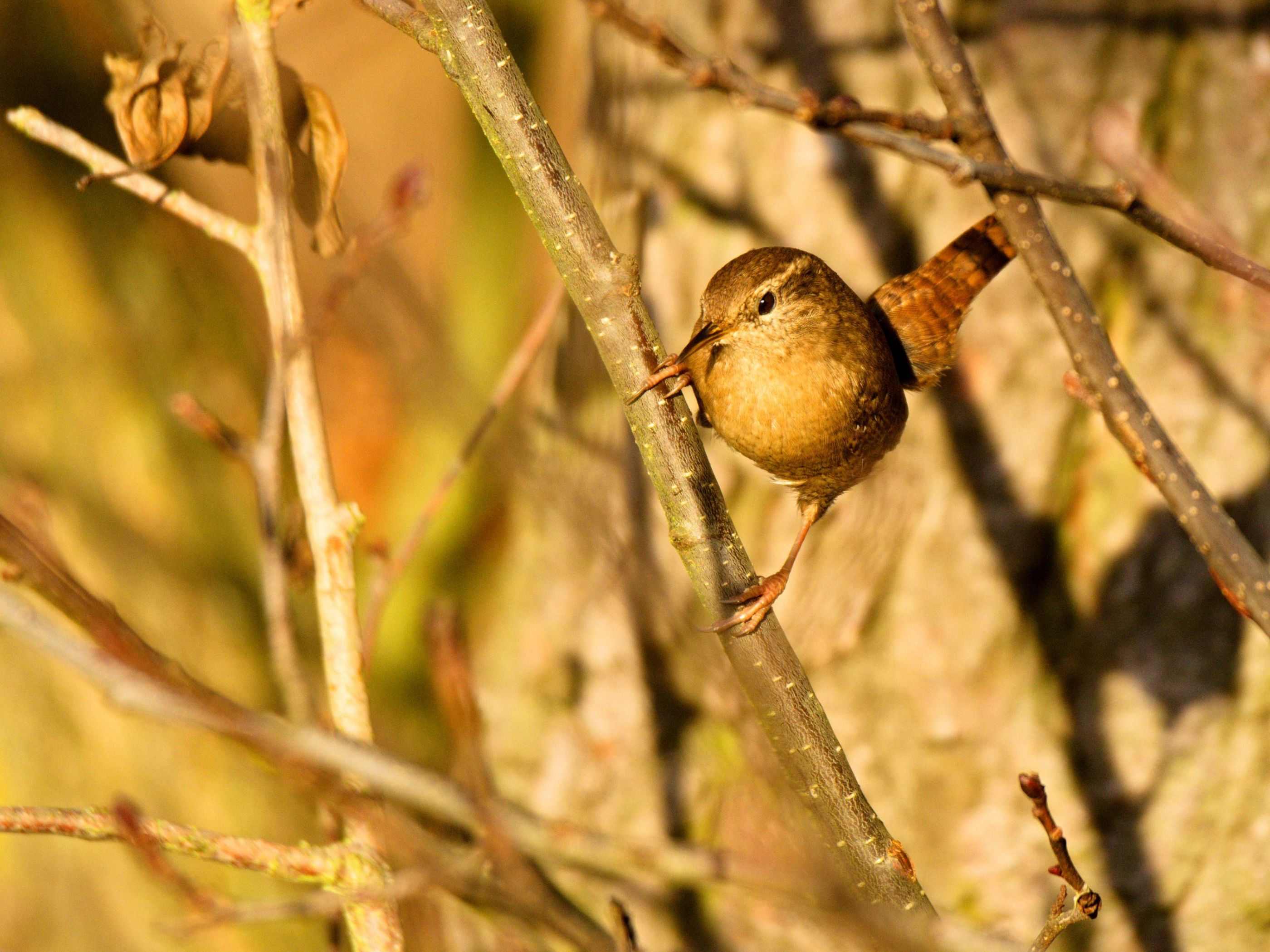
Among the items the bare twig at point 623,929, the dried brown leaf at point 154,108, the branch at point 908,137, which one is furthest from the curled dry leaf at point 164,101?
the bare twig at point 623,929

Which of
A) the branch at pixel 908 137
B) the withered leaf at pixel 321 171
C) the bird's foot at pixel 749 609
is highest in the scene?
the withered leaf at pixel 321 171

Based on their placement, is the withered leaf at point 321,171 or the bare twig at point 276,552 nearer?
the bare twig at point 276,552

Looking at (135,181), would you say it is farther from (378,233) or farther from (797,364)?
(797,364)

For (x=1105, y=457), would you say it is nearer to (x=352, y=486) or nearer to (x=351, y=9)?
(x=352, y=486)

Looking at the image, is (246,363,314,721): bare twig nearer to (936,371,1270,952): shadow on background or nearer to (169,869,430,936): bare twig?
(169,869,430,936): bare twig

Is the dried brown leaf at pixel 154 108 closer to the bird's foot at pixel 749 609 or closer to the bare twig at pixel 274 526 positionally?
the bare twig at pixel 274 526

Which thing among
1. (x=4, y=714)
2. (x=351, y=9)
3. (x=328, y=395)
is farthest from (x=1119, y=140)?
(x=351, y=9)

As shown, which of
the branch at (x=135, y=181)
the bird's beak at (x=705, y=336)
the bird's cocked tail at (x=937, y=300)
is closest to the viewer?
the branch at (x=135, y=181)

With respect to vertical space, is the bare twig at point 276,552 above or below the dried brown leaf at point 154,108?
below
